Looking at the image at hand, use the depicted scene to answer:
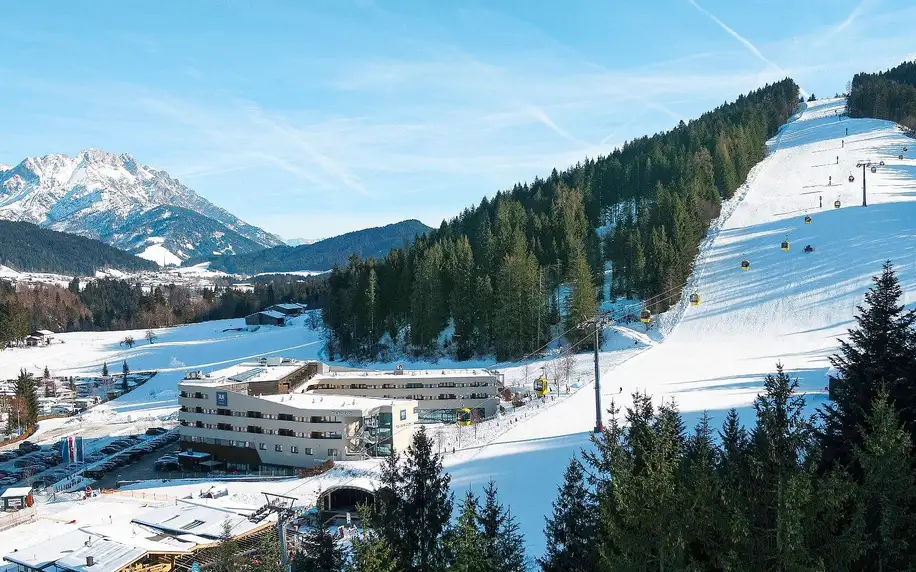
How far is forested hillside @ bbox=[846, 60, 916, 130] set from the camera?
454ft

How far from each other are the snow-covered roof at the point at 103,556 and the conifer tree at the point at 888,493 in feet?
84.8

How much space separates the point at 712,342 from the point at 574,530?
151ft

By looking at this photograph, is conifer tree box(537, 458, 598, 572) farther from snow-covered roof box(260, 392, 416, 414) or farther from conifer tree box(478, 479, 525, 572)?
snow-covered roof box(260, 392, 416, 414)

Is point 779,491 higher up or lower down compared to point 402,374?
higher up

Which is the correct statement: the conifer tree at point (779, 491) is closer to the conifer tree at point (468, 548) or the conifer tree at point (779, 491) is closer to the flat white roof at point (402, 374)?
the conifer tree at point (468, 548)

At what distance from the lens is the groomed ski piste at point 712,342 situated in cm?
3522

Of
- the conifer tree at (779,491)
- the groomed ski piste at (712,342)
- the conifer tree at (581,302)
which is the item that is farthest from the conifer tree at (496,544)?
the conifer tree at (581,302)

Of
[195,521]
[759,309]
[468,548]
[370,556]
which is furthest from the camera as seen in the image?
[759,309]

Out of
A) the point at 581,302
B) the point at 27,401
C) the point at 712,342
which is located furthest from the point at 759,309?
the point at 27,401

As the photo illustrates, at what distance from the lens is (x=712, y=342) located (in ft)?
190

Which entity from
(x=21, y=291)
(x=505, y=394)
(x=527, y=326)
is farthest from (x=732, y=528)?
(x=21, y=291)

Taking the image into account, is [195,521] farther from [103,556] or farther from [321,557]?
[321,557]

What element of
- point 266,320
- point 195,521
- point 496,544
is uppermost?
point 496,544

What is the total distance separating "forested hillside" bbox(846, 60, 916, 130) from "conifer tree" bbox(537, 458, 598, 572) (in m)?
149
